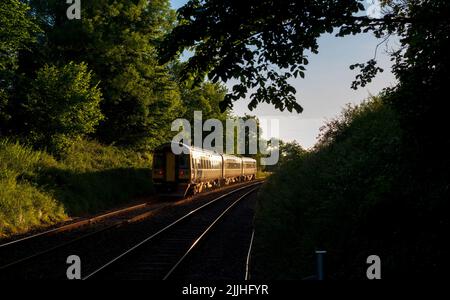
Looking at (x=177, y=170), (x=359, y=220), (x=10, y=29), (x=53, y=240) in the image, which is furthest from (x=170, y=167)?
(x=359, y=220)

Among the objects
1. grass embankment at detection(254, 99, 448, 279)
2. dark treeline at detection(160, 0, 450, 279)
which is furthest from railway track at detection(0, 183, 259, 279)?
dark treeline at detection(160, 0, 450, 279)

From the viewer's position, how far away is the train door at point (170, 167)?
85.8 ft

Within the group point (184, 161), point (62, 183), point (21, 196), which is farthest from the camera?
point (184, 161)

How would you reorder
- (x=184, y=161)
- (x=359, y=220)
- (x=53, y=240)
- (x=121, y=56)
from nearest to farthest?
1. (x=359, y=220)
2. (x=53, y=240)
3. (x=184, y=161)
4. (x=121, y=56)

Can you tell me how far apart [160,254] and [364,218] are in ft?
17.7

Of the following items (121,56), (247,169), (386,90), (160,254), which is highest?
(121,56)

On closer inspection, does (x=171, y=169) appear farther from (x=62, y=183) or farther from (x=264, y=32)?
(x=264, y=32)

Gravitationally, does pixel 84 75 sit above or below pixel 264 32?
above

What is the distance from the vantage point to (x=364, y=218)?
27.0 feet

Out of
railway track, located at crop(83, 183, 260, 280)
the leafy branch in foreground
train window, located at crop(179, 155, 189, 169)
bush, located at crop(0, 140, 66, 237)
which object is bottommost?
railway track, located at crop(83, 183, 260, 280)

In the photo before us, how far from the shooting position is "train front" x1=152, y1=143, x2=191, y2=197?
85.8 feet

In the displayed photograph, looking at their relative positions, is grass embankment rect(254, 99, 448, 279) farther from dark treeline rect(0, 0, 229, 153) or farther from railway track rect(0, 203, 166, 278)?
dark treeline rect(0, 0, 229, 153)
